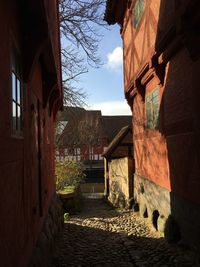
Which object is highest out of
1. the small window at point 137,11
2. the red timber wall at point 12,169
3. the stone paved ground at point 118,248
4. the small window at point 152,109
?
the small window at point 137,11

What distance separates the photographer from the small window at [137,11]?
10.7 m

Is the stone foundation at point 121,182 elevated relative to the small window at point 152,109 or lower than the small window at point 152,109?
lower

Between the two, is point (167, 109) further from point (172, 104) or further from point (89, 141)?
point (89, 141)

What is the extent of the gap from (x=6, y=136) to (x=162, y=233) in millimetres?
6057

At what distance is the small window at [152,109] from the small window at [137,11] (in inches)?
90.5

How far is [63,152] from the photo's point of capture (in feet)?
121

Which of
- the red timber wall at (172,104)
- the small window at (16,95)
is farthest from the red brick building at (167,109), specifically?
the small window at (16,95)

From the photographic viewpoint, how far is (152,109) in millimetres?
10102

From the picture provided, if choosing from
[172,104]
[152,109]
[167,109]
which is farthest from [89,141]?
[172,104]

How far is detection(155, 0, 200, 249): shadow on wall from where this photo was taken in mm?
6168

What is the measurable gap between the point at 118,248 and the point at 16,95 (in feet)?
16.3

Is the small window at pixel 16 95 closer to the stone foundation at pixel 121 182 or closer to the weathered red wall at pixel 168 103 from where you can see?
the weathered red wall at pixel 168 103

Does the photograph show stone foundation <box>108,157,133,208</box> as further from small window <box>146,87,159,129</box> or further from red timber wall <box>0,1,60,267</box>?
red timber wall <box>0,1,60,267</box>

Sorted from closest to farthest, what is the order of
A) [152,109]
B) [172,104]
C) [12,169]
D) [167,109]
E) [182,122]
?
[12,169], [182,122], [172,104], [167,109], [152,109]
